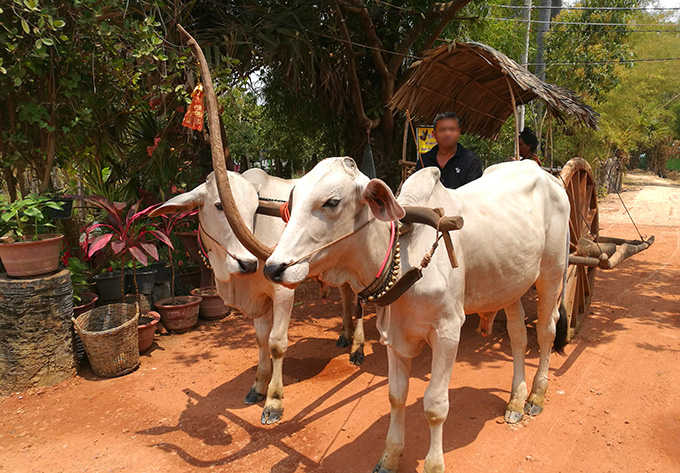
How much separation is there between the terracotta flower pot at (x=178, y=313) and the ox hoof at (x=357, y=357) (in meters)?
2.06

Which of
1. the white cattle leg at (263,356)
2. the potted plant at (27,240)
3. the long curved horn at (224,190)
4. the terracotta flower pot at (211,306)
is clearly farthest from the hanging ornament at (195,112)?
the terracotta flower pot at (211,306)

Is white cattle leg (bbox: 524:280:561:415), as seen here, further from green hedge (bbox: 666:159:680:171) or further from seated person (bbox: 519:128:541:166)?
green hedge (bbox: 666:159:680:171)

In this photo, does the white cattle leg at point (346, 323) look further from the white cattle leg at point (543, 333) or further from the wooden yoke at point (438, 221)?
the wooden yoke at point (438, 221)

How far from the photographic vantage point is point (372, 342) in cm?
511

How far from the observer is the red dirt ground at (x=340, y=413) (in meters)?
2.88

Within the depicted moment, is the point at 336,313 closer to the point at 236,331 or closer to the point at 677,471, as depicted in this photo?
the point at 236,331

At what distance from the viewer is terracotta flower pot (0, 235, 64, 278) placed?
3.82m

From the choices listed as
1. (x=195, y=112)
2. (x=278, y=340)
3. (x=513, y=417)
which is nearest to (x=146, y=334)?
(x=278, y=340)

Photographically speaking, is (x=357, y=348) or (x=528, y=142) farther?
(x=528, y=142)

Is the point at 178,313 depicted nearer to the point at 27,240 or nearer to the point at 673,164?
the point at 27,240

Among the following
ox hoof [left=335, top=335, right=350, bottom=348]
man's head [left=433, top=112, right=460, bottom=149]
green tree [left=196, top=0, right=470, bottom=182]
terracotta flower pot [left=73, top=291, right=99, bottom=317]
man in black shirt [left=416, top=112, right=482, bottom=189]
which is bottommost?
ox hoof [left=335, top=335, right=350, bottom=348]

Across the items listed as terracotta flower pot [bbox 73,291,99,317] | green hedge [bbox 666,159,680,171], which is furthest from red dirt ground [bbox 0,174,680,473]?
green hedge [bbox 666,159,680,171]

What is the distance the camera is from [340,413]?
11.4 feet

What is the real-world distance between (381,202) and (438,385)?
1.14m
